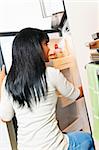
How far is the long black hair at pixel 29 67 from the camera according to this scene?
1318mm

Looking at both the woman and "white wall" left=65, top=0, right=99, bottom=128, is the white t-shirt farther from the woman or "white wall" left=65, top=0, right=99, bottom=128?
"white wall" left=65, top=0, right=99, bottom=128

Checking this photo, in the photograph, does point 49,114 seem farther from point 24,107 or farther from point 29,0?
point 29,0

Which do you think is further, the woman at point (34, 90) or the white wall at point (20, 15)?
the white wall at point (20, 15)

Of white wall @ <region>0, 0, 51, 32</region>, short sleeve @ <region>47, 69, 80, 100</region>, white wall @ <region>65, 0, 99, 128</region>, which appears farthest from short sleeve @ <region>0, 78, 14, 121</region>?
white wall @ <region>0, 0, 51, 32</region>

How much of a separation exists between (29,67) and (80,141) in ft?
1.73

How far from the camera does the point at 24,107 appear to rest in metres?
1.36

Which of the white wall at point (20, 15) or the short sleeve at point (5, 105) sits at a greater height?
the white wall at point (20, 15)

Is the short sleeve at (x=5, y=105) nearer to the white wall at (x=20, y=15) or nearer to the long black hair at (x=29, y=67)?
the long black hair at (x=29, y=67)

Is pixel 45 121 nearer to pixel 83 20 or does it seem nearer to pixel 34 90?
pixel 34 90

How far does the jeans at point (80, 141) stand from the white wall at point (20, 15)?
32.2 inches

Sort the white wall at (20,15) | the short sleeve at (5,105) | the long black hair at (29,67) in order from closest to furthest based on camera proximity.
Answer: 1. the long black hair at (29,67)
2. the short sleeve at (5,105)
3. the white wall at (20,15)

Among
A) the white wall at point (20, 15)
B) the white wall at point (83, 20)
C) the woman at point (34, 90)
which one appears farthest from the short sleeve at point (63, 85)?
the white wall at point (20, 15)

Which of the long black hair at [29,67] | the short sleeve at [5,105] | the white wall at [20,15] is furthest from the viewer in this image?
the white wall at [20,15]

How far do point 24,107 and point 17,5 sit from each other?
91 centimetres
